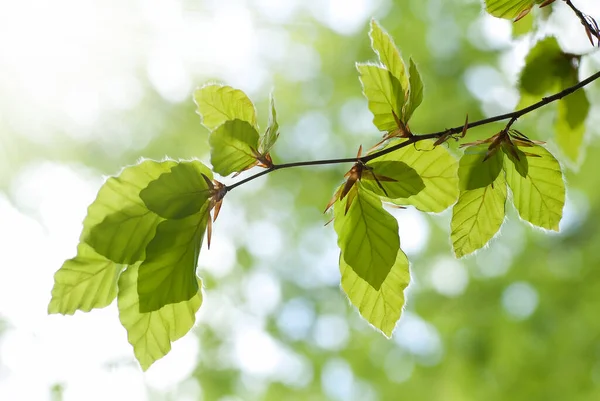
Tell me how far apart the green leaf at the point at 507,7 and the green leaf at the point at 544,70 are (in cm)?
12

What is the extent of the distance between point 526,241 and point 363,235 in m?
3.41

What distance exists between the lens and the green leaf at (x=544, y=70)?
1.67ft

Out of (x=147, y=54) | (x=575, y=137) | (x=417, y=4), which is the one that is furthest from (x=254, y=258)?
(x=575, y=137)

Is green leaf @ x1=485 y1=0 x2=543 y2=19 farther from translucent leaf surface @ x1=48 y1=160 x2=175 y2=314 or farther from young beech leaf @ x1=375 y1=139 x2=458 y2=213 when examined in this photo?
translucent leaf surface @ x1=48 y1=160 x2=175 y2=314

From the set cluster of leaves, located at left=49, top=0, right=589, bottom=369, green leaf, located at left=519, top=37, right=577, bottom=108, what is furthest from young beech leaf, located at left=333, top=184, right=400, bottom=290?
green leaf, located at left=519, top=37, right=577, bottom=108

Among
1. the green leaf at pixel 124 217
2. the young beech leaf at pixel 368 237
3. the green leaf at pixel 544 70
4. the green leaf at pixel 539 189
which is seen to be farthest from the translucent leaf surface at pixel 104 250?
the green leaf at pixel 544 70

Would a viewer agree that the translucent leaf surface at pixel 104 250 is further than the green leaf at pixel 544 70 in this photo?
No

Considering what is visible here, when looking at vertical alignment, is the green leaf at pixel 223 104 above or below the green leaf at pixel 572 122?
below

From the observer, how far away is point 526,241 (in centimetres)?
344

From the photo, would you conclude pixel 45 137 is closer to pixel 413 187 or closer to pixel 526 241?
pixel 526 241

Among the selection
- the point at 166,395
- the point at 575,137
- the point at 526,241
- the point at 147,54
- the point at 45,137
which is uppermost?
the point at 147,54

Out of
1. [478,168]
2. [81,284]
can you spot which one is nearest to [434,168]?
[478,168]

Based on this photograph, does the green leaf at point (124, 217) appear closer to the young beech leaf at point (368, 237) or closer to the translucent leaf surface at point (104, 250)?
the translucent leaf surface at point (104, 250)

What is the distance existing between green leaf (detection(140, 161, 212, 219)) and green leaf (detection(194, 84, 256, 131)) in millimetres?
57
